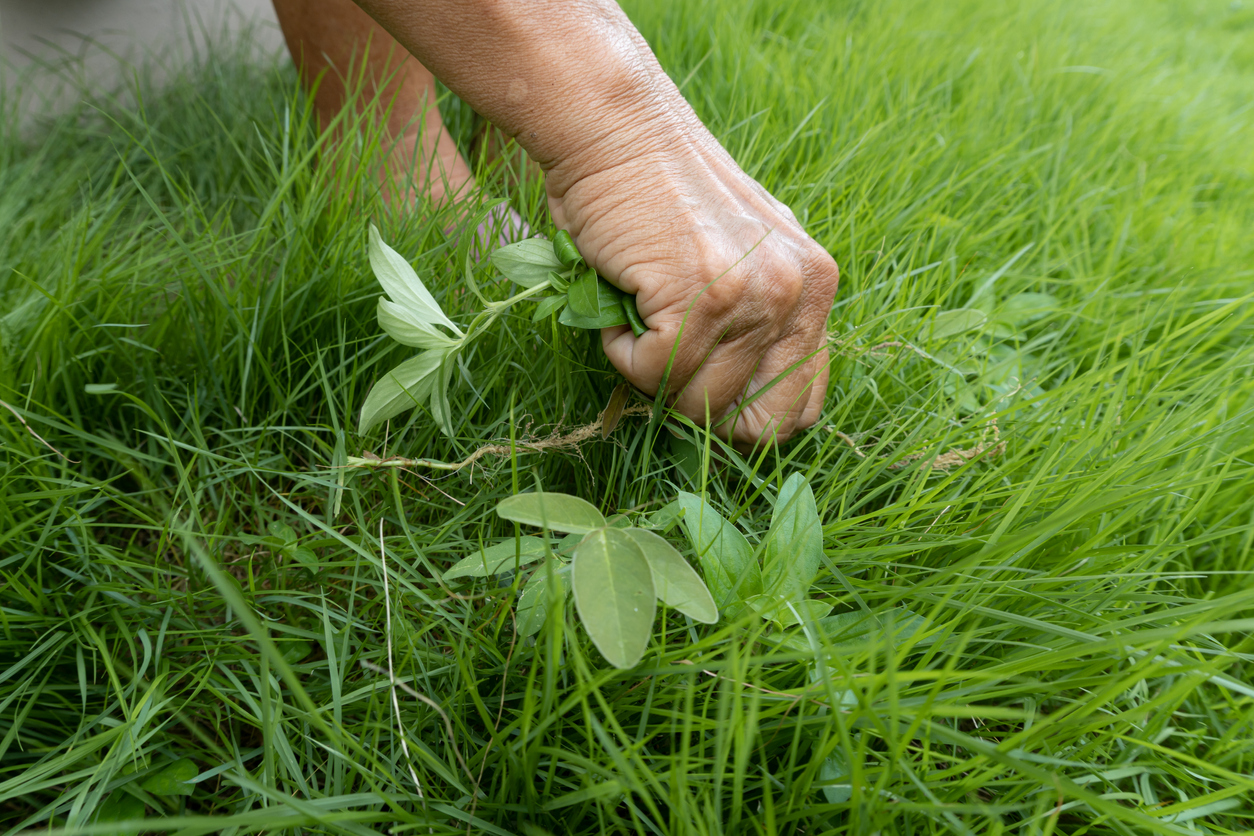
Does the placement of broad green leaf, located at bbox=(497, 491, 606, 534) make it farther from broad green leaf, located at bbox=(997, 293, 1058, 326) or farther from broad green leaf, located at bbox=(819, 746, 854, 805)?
broad green leaf, located at bbox=(997, 293, 1058, 326)

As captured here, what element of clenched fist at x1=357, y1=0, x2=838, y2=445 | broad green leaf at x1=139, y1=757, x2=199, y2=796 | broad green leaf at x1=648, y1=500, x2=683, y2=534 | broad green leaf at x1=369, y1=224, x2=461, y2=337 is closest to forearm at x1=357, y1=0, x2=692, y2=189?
clenched fist at x1=357, y1=0, x2=838, y2=445

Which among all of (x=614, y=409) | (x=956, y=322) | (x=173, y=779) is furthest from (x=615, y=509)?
(x=956, y=322)

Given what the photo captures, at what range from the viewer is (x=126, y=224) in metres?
1.35

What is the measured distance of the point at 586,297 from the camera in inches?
30.3

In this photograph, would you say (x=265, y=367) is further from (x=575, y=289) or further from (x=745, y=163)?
(x=745, y=163)

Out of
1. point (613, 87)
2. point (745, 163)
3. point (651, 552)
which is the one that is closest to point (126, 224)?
point (613, 87)

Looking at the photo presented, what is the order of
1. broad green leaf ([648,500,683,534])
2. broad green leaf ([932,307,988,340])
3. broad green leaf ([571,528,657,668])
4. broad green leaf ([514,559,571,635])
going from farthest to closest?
broad green leaf ([932,307,988,340])
broad green leaf ([648,500,683,534])
broad green leaf ([514,559,571,635])
broad green leaf ([571,528,657,668])

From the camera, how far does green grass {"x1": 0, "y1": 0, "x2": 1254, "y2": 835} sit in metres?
0.58

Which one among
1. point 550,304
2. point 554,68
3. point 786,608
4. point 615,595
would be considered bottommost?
point 786,608

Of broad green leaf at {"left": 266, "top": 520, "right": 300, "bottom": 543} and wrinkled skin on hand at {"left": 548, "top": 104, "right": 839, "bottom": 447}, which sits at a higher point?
wrinkled skin on hand at {"left": 548, "top": 104, "right": 839, "bottom": 447}

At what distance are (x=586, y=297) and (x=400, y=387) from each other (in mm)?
229

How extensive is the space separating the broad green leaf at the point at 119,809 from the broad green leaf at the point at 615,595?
0.49 m

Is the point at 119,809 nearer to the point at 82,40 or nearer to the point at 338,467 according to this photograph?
the point at 338,467

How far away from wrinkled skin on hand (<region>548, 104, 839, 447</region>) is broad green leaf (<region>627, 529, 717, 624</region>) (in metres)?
0.23
